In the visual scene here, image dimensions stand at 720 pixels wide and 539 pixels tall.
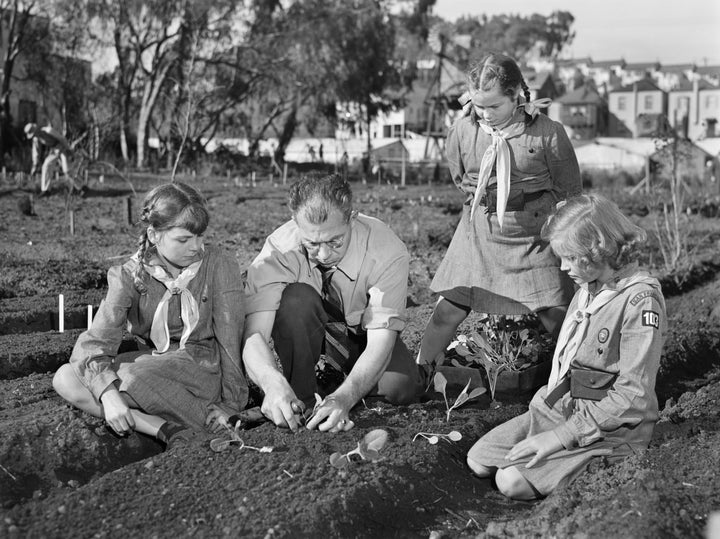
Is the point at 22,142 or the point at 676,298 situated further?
the point at 22,142

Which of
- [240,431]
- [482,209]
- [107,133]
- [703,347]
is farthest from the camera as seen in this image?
[107,133]

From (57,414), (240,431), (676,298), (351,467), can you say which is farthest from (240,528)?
(676,298)

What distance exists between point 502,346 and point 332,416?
152 cm

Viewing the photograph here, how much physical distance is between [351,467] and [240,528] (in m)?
0.51

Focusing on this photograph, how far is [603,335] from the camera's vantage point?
2842 mm

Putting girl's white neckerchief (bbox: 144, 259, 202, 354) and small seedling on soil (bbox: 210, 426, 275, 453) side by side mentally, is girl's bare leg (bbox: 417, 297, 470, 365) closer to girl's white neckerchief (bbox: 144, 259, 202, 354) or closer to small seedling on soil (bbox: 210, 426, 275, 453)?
girl's white neckerchief (bbox: 144, 259, 202, 354)

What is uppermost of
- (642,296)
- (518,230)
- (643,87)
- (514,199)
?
(643,87)

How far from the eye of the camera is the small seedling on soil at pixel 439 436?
9.80ft

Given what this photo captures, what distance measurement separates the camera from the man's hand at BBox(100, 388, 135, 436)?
9.93 ft

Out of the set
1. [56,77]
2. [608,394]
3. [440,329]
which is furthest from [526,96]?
[56,77]

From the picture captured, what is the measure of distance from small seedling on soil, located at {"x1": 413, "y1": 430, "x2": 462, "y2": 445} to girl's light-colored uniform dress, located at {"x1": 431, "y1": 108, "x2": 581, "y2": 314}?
89 cm

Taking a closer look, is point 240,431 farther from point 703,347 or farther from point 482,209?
point 703,347

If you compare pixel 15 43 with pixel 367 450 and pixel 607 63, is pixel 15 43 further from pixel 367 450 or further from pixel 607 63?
pixel 607 63

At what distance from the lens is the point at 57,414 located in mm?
3227
